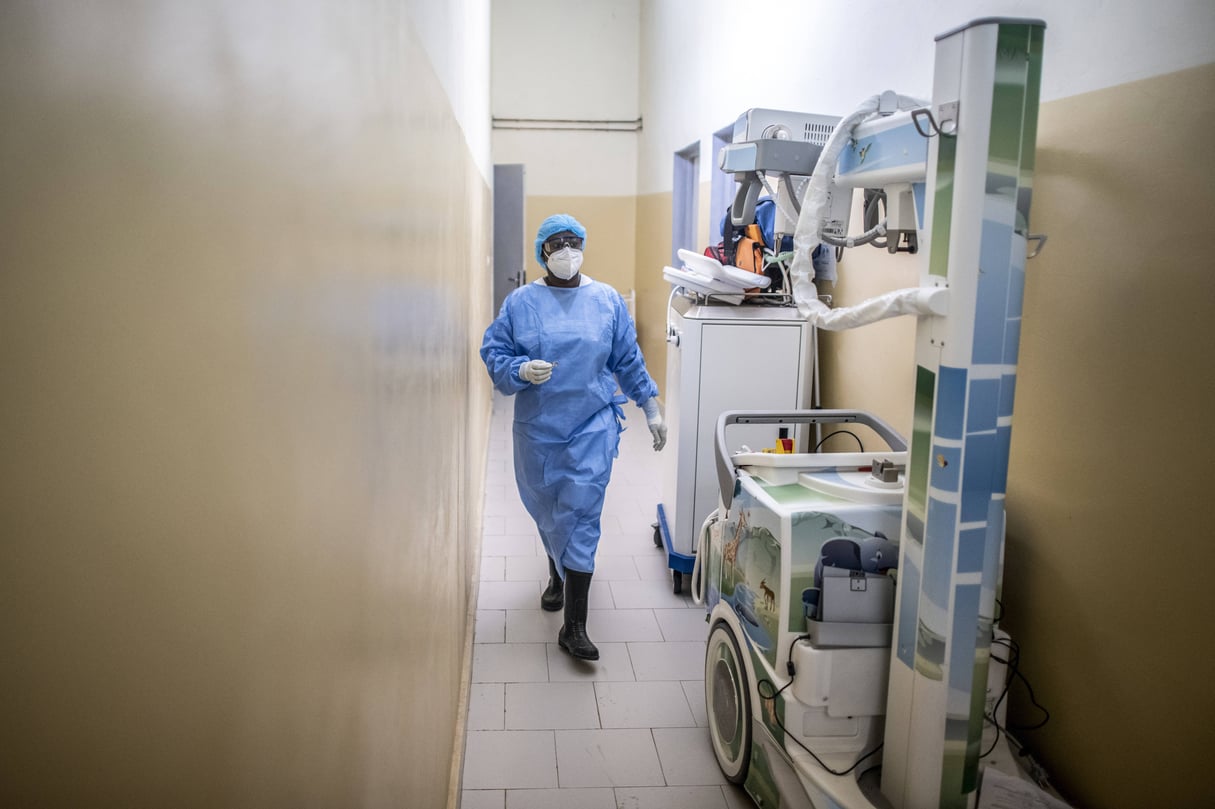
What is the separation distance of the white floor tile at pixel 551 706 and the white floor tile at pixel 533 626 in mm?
331

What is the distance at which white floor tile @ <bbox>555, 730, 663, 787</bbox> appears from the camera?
248cm

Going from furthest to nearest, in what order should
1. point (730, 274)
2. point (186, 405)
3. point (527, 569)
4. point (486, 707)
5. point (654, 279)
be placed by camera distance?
point (654, 279) → point (527, 569) → point (730, 274) → point (486, 707) → point (186, 405)

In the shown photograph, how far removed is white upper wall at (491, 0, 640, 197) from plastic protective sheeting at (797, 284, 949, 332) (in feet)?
22.6

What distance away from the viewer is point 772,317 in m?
3.45

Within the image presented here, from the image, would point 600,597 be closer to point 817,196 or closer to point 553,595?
point 553,595

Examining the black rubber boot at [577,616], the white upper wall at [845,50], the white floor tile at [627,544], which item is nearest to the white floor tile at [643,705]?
the black rubber boot at [577,616]

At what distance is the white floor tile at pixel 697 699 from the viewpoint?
9.22ft

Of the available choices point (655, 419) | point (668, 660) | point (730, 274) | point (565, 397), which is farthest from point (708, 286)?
point (668, 660)

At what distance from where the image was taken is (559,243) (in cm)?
318

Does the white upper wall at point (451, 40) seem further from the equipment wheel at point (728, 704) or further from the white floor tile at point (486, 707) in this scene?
the white floor tile at point (486, 707)

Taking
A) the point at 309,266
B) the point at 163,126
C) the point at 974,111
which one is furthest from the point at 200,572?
the point at 974,111

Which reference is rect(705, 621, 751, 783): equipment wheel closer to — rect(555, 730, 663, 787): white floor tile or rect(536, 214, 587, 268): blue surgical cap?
rect(555, 730, 663, 787): white floor tile

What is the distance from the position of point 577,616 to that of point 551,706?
374mm

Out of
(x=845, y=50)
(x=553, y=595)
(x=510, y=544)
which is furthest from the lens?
(x=510, y=544)
